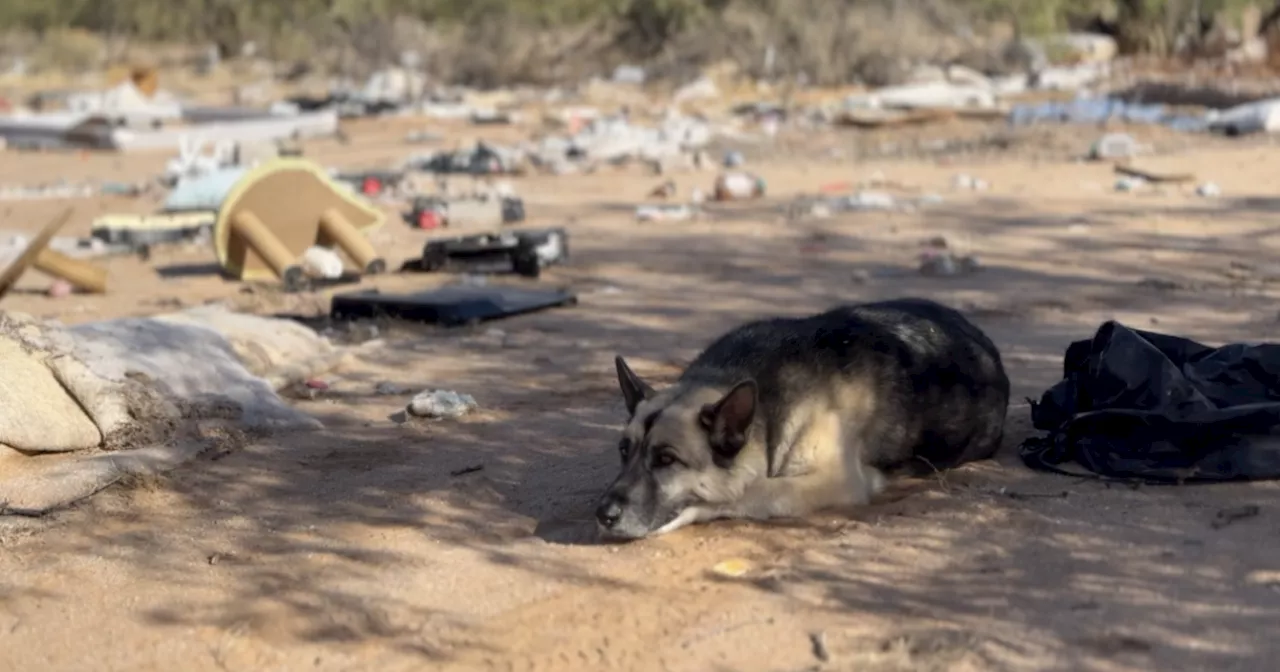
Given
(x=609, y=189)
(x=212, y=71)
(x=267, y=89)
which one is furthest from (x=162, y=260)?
(x=212, y=71)

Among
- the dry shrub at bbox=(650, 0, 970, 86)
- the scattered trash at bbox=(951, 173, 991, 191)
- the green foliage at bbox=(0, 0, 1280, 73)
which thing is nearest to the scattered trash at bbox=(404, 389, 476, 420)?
the scattered trash at bbox=(951, 173, 991, 191)

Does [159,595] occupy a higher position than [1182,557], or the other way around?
[1182,557]

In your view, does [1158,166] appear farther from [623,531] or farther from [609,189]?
[623,531]

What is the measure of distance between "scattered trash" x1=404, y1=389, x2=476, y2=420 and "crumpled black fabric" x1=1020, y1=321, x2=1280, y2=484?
239cm

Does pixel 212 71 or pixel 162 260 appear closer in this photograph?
pixel 162 260

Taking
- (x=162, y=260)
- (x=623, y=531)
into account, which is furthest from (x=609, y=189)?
(x=623, y=531)

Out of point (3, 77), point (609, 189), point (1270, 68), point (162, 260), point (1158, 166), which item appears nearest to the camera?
point (162, 260)

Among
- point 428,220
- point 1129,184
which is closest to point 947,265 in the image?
point 1129,184

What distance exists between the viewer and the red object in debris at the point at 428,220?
1421 cm

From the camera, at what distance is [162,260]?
13.4m

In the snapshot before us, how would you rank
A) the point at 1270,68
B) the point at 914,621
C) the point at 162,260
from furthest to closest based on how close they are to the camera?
the point at 1270,68 → the point at 162,260 → the point at 914,621

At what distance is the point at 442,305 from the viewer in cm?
939

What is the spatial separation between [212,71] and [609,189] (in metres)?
31.0

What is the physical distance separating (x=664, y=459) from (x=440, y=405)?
2145 millimetres
